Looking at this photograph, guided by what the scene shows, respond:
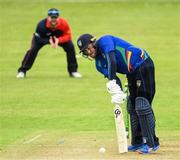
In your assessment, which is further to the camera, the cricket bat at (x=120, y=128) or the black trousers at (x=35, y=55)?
the black trousers at (x=35, y=55)

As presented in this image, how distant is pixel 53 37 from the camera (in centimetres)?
2277

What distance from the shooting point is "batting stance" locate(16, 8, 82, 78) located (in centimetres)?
2245

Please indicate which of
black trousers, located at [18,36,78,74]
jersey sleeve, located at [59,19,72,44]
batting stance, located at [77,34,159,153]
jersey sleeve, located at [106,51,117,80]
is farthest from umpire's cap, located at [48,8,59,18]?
jersey sleeve, located at [106,51,117,80]

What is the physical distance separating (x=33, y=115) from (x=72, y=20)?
2451 centimetres

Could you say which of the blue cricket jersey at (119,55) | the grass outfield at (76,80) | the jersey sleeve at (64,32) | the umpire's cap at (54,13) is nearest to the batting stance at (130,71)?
the blue cricket jersey at (119,55)

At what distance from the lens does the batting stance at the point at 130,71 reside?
38.5 ft

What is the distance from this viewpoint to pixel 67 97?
19.6 m

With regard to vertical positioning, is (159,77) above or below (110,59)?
below

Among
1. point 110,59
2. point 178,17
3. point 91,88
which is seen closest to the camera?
point 110,59

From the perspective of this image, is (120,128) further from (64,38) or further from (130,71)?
(64,38)

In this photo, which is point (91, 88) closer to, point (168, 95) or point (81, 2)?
point (168, 95)

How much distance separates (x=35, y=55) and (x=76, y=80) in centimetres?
138

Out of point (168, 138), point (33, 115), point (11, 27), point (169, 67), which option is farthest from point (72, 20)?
point (168, 138)

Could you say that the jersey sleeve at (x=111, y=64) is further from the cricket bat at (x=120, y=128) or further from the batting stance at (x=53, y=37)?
the batting stance at (x=53, y=37)
